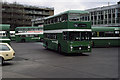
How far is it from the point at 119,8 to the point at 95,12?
8.25 m

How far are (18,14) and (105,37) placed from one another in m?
63.2

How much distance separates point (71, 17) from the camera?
67.3 ft

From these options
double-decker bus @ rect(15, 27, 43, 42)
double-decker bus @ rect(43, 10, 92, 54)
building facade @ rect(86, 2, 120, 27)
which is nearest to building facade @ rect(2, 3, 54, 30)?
double-decker bus @ rect(15, 27, 43, 42)

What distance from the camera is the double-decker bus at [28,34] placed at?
52.3m

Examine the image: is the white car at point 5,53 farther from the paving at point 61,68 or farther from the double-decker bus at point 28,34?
the double-decker bus at point 28,34

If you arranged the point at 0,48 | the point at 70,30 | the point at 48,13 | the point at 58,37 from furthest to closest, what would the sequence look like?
the point at 48,13 → the point at 58,37 → the point at 70,30 → the point at 0,48

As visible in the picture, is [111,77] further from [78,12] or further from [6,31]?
[6,31]

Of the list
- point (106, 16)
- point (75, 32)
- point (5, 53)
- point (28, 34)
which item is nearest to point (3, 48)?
point (5, 53)

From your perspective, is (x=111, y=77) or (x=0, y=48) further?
(x=0, y=48)

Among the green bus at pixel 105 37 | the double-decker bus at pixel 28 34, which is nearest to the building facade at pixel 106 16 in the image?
the green bus at pixel 105 37

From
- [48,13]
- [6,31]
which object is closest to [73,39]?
[6,31]

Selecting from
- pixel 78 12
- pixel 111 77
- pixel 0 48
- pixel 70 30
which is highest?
pixel 78 12

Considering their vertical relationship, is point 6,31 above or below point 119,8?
below

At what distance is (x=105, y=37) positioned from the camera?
32.8 metres
